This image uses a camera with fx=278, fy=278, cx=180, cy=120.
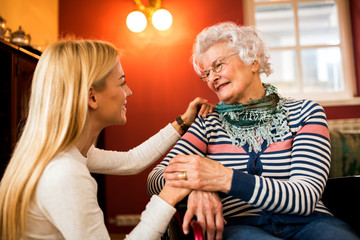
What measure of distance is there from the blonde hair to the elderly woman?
428 millimetres

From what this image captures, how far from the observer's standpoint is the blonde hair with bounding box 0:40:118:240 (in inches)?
32.9

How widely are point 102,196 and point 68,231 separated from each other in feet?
7.53

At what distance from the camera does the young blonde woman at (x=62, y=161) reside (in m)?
0.81

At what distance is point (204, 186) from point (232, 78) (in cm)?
66

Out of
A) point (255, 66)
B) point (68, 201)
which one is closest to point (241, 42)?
point (255, 66)

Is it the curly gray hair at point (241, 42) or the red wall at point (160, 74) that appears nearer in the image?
the curly gray hair at point (241, 42)

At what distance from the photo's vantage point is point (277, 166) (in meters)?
1.21

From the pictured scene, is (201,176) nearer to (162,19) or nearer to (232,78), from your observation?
(232,78)

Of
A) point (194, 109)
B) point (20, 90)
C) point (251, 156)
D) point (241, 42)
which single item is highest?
point (241, 42)

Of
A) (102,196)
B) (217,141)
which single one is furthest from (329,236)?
(102,196)

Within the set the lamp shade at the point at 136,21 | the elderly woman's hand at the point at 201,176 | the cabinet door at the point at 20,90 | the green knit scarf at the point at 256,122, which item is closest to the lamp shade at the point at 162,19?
the lamp shade at the point at 136,21

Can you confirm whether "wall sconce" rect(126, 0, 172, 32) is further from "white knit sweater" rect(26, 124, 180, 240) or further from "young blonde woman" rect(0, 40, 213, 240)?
"white knit sweater" rect(26, 124, 180, 240)

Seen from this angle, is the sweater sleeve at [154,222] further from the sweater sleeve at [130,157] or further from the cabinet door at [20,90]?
the cabinet door at [20,90]

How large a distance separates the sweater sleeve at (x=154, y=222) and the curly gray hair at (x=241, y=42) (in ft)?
2.93
